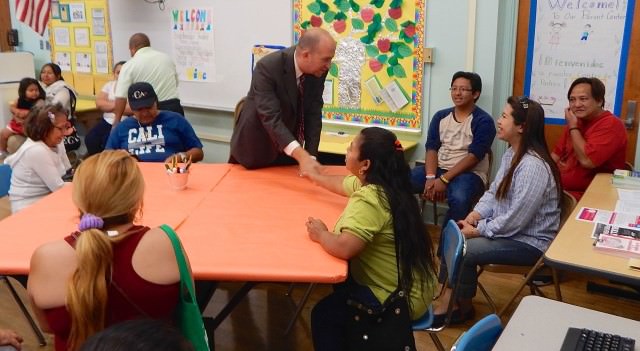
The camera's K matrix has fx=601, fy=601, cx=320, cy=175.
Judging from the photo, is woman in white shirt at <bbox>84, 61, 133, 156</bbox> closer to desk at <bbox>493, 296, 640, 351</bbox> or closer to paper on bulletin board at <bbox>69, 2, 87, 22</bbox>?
paper on bulletin board at <bbox>69, 2, 87, 22</bbox>

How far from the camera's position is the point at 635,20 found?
374cm

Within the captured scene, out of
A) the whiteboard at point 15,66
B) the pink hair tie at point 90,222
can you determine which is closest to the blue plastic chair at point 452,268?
the pink hair tie at point 90,222

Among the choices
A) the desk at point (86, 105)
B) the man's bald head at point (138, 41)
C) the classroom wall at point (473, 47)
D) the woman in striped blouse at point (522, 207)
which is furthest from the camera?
the desk at point (86, 105)

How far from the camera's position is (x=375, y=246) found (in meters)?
2.10

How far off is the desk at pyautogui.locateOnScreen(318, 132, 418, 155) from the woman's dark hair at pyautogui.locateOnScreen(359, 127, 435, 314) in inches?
71.6

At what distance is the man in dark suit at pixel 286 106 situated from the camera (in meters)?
2.86

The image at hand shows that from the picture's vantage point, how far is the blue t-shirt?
355 cm

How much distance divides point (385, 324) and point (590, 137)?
195 centimetres

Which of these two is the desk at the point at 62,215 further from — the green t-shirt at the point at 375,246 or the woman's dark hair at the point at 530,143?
the woman's dark hair at the point at 530,143

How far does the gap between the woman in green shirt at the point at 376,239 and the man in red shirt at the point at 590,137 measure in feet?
5.33

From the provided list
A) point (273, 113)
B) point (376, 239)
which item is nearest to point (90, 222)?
point (376, 239)

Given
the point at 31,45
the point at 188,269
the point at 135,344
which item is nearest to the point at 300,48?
the point at 188,269

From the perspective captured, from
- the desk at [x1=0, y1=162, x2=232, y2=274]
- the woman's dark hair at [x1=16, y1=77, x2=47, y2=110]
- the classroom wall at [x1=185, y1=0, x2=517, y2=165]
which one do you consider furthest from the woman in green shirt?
the woman's dark hair at [x1=16, y1=77, x2=47, y2=110]

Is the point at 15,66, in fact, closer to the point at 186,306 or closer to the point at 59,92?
the point at 59,92
